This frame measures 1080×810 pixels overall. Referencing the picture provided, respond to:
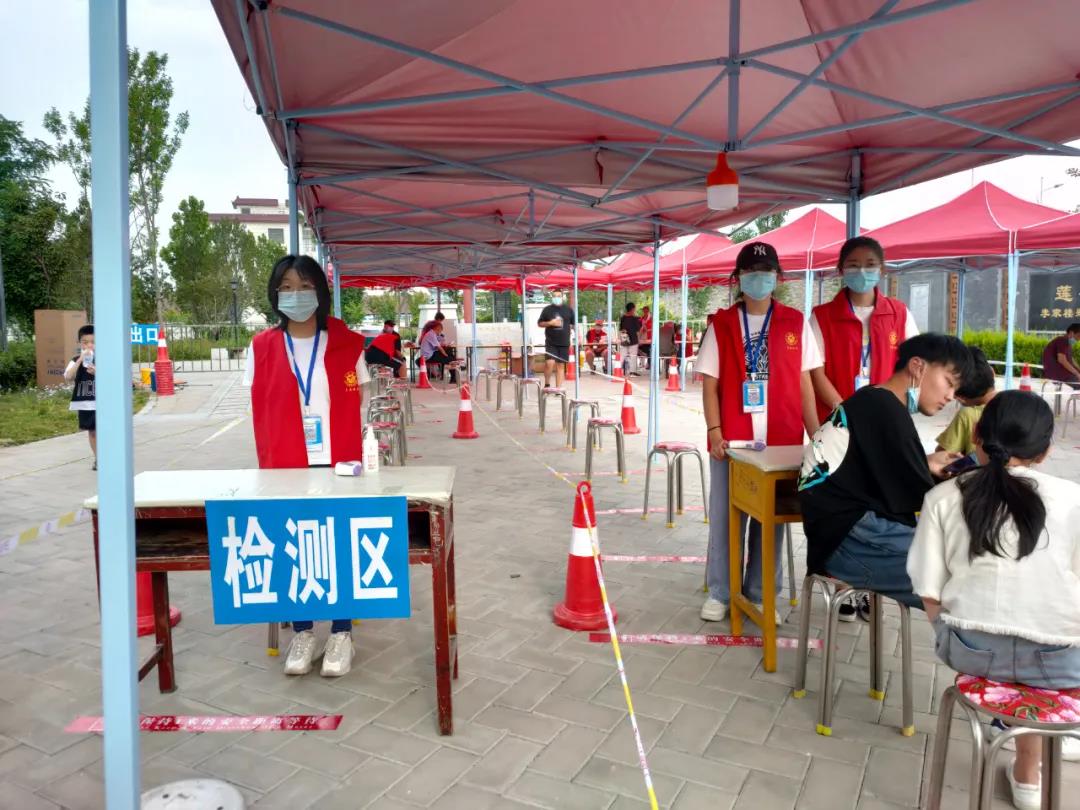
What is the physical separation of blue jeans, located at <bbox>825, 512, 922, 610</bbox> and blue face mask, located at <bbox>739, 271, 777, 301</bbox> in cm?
135

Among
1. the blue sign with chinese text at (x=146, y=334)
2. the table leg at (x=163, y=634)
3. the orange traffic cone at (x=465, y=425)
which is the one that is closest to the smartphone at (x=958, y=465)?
the table leg at (x=163, y=634)

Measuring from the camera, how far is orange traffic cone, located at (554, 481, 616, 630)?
12.8 feet

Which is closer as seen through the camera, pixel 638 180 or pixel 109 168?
pixel 109 168

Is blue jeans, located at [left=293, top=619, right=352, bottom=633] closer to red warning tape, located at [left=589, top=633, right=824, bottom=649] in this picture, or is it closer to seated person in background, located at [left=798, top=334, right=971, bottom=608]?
red warning tape, located at [left=589, top=633, right=824, bottom=649]

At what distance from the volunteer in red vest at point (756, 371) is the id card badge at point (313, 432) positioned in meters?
1.88

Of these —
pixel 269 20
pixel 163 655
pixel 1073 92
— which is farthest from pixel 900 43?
pixel 163 655

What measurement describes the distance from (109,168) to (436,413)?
1166 cm

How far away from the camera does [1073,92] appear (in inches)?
156

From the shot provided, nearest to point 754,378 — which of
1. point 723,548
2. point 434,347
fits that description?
point 723,548

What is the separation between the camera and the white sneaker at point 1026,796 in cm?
237

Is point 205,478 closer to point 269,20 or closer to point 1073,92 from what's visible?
point 269,20

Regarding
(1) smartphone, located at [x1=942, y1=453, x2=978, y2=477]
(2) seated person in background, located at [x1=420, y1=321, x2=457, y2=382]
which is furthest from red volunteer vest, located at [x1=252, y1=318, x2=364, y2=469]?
(2) seated person in background, located at [x1=420, y1=321, x2=457, y2=382]

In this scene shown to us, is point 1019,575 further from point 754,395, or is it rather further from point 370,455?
point 370,455

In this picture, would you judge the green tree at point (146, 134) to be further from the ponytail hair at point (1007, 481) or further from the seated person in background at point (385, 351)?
the ponytail hair at point (1007, 481)
